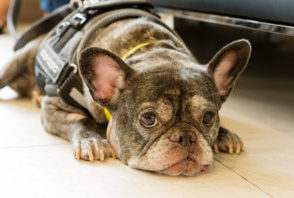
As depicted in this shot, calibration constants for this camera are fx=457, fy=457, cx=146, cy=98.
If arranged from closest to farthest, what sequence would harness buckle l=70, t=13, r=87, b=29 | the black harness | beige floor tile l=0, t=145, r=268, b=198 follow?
beige floor tile l=0, t=145, r=268, b=198, the black harness, harness buckle l=70, t=13, r=87, b=29

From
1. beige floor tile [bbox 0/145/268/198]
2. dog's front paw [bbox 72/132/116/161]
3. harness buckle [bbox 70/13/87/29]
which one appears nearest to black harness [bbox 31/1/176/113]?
harness buckle [bbox 70/13/87/29]

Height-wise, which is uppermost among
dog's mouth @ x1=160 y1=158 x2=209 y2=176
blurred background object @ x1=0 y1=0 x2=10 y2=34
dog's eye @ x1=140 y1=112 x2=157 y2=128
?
dog's eye @ x1=140 y1=112 x2=157 y2=128

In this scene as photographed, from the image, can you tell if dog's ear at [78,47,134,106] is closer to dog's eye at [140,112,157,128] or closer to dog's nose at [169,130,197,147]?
dog's eye at [140,112,157,128]

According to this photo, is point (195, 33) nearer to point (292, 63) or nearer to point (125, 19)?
point (292, 63)

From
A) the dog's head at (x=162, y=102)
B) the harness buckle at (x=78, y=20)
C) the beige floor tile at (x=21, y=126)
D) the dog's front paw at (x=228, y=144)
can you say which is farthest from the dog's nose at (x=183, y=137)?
the harness buckle at (x=78, y=20)

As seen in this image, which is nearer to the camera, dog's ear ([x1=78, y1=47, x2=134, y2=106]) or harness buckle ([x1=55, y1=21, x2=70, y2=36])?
dog's ear ([x1=78, y1=47, x2=134, y2=106])

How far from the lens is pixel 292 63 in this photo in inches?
170

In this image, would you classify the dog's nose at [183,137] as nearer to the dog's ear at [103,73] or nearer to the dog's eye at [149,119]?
the dog's eye at [149,119]

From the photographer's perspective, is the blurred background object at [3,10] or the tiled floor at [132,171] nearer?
the tiled floor at [132,171]

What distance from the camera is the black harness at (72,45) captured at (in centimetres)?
230

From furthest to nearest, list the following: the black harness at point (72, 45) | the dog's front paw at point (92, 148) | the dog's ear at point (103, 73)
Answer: the black harness at point (72, 45) < the dog's front paw at point (92, 148) < the dog's ear at point (103, 73)

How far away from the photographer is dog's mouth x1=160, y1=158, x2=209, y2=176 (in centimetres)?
173

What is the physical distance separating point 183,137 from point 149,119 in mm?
159

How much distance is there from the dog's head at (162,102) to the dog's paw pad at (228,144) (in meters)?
0.20
